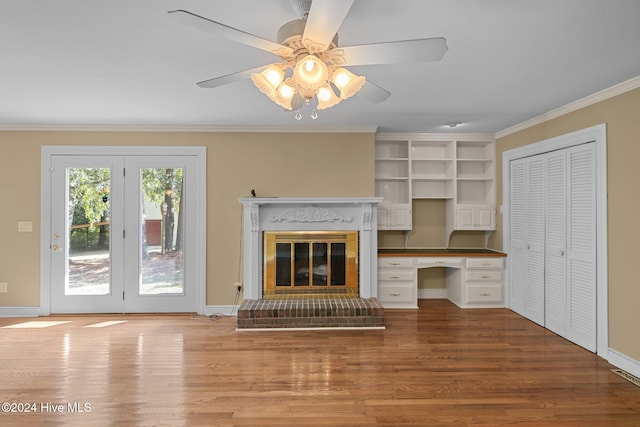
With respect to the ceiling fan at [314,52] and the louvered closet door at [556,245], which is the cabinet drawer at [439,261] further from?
the ceiling fan at [314,52]

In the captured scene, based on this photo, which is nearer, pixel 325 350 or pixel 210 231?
pixel 325 350

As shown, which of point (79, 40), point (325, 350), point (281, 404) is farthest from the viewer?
point (325, 350)

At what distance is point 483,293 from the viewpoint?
474cm

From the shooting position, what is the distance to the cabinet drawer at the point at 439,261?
4.70 m

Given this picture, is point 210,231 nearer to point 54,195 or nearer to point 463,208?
point 54,195

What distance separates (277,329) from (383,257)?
161 cm

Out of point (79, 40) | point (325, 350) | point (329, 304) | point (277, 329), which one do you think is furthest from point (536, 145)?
point (79, 40)

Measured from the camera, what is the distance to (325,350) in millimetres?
3342

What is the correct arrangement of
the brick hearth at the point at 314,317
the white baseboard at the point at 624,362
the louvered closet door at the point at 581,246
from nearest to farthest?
the white baseboard at the point at 624,362
the louvered closet door at the point at 581,246
the brick hearth at the point at 314,317

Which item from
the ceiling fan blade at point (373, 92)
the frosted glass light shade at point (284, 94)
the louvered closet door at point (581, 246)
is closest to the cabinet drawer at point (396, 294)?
the louvered closet door at point (581, 246)

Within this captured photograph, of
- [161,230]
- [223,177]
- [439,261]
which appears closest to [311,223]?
[223,177]

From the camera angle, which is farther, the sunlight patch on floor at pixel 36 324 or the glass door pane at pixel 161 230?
the glass door pane at pixel 161 230

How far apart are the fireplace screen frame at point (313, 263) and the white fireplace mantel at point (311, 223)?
0.34ft

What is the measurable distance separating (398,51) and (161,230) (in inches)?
152
